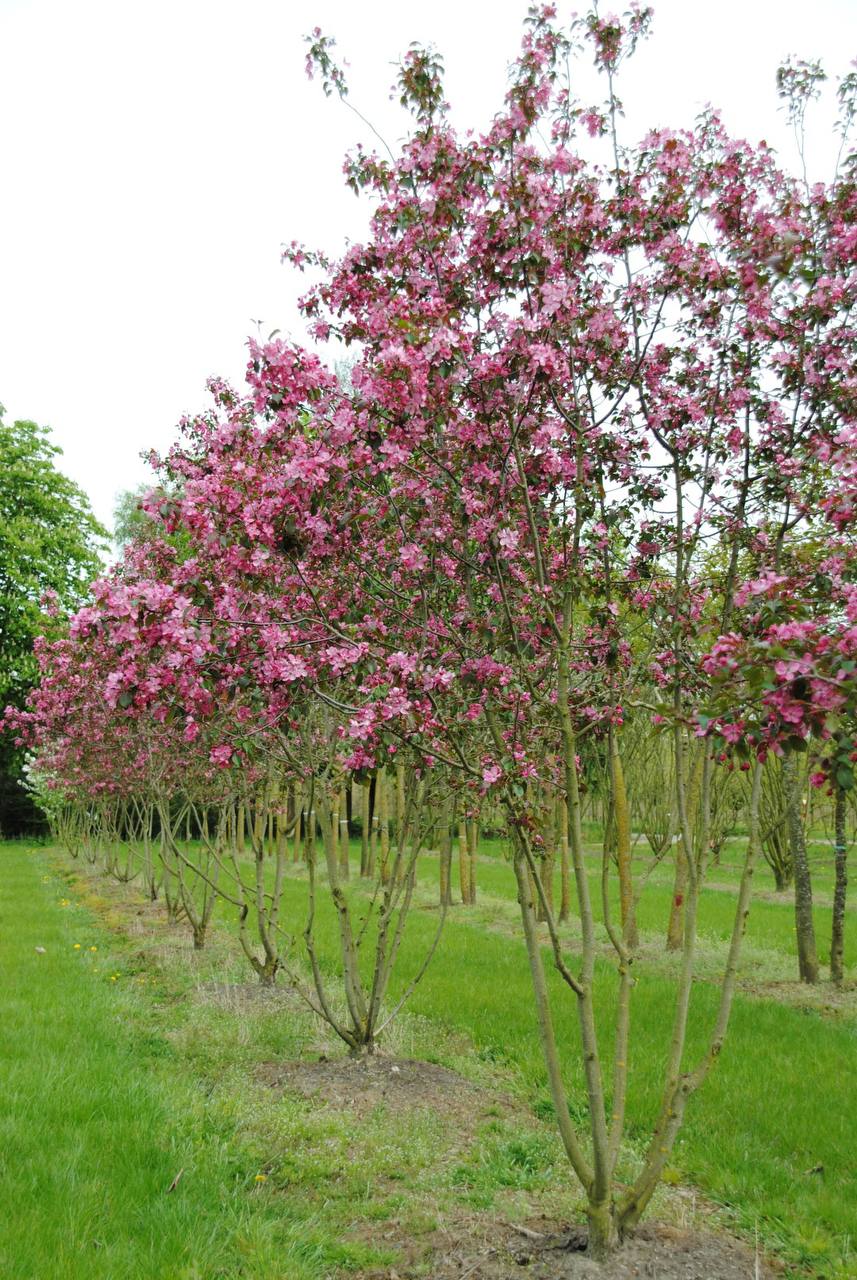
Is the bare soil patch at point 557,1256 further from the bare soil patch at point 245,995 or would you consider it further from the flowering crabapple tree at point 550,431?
the bare soil patch at point 245,995

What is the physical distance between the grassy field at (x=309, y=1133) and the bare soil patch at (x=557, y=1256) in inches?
5.7

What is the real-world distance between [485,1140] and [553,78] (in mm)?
5352

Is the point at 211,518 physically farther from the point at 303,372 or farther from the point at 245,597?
the point at 303,372

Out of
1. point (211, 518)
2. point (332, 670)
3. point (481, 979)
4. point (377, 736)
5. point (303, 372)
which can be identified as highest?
point (303, 372)

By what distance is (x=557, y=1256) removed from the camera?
365 centimetres

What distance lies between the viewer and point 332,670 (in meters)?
4.13

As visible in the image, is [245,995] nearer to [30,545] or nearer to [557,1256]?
[557,1256]

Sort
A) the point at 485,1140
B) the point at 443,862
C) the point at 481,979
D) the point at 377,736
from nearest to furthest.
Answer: the point at 377,736 < the point at 485,1140 < the point at 481,979 < the point at 443,862

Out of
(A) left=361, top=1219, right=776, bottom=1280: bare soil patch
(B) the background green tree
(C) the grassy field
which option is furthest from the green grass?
(B) the background green tree

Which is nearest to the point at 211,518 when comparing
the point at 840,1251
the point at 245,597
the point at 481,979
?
the point at 245,597

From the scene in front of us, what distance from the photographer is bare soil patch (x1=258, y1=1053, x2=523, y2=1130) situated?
544 cm

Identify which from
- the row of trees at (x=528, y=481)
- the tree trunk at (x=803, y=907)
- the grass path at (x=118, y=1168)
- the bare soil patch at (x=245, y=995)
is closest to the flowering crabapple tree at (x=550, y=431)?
the row of trees at (x=528, y=481)

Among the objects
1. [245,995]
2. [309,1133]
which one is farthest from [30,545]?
[309,1133]

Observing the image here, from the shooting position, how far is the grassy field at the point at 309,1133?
3.73 metres
